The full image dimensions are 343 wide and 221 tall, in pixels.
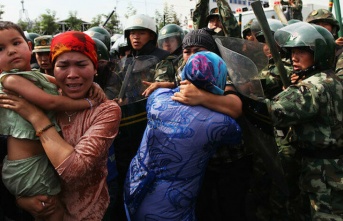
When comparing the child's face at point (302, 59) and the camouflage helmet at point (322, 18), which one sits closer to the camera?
the child's face at point (302, 59)

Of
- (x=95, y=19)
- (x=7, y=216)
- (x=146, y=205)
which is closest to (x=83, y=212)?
(x=146, y=205)

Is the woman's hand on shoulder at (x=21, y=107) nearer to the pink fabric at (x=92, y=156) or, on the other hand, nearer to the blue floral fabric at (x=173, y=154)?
the pink fabric at (x=92, y=156)

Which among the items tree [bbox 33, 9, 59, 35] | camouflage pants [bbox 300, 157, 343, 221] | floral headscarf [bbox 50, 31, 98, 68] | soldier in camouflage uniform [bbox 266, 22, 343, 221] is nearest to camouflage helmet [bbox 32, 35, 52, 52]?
floral headscarf [bbox 50, 31, 98, 68]

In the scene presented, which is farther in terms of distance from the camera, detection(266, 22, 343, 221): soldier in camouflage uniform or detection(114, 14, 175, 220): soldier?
detection(114, 14, 175, 220): soldier

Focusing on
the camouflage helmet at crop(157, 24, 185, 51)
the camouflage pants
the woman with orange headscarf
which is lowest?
the camouflage pants

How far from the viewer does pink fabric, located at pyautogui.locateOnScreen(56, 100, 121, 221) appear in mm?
1899

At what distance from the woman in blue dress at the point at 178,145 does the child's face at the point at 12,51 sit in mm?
801

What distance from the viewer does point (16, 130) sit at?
74.4 inches

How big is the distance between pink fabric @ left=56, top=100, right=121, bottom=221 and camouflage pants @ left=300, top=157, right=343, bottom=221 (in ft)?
5.83

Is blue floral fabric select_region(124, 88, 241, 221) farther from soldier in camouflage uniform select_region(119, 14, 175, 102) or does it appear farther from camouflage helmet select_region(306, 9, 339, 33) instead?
camouflage helmet select_region(306, 9, 339, 33)

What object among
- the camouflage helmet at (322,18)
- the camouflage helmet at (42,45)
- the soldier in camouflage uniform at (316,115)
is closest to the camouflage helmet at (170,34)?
the camouflage helmet at (322,18)

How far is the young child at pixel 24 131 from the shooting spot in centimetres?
187

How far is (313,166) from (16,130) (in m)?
2.27

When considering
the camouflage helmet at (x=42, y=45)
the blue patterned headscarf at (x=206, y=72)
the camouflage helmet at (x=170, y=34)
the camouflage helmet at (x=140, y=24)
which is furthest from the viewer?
the camouflage helmet at (x=170, y=34)
